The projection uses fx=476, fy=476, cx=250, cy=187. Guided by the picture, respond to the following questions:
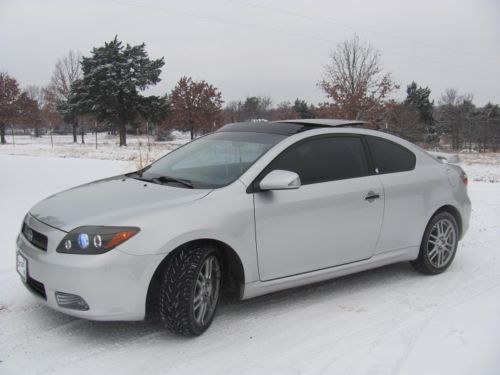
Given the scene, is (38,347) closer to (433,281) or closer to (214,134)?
(214,134)

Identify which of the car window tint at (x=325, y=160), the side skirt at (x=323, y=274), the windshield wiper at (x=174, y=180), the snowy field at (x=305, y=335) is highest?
the car window tint at (x=325, y=160)

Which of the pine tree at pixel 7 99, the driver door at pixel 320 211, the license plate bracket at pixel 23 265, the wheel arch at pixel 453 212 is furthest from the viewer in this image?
the pine tree at pixel 7 99

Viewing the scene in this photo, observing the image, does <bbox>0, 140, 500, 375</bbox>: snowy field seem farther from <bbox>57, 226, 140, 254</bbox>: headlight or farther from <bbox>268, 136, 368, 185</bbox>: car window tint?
<bbox>268, 136, 368, 185</bbox>: car window tint

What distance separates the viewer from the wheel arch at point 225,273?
329 centimetres

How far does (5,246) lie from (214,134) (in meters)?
2.80

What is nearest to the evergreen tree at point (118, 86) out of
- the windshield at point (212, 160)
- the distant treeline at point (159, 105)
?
the distant treeline at point (159, 105)

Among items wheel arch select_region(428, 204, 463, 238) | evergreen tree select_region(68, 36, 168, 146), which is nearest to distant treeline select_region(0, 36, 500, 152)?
evergreen tree select_region(68, 36, 168, 146)

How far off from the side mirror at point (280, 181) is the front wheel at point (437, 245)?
1.91m

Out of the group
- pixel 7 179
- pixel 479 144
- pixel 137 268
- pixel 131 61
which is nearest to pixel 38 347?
pixel 137 268

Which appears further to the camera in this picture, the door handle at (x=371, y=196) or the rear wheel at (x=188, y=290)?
the door handle at (x=371, y=196)

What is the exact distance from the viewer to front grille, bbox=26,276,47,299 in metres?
3.28

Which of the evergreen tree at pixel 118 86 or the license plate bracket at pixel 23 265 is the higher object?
the evergreen tree at pixel 118 86

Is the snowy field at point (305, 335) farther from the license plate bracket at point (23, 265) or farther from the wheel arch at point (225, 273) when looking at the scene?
the license plate bracket at point (23, 265)

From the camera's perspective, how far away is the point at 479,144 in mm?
52375
